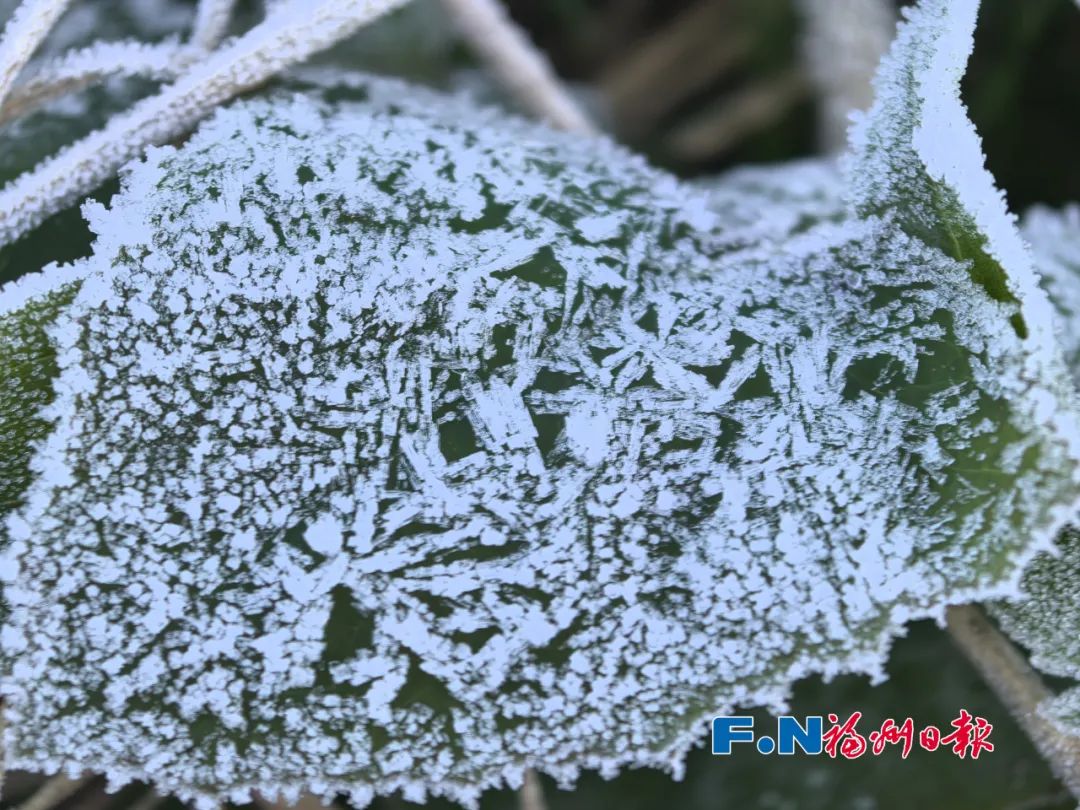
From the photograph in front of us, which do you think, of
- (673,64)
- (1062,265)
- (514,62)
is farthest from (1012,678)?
(673,64)

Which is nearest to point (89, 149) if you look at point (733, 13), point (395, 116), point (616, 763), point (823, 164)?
point (395, 116)

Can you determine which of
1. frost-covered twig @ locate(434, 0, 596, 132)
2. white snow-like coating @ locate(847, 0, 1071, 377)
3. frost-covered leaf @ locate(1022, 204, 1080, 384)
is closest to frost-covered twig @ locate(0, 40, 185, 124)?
frost-covered twig @ locate(434, 0, 596, 132)

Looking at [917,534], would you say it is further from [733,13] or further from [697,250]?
[733,13]

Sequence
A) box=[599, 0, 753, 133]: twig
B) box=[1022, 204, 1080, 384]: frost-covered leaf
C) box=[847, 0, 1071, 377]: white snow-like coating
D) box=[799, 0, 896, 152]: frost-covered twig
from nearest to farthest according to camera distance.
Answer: box=[847, 0, 1071, 377]: white snow-like coating
box=[1022, 204, 1080, 384]: frost-covered leaf
box=[799, 0, 896, 152]: frost-covered twig
box=[599, 0, 753, 133]: twig

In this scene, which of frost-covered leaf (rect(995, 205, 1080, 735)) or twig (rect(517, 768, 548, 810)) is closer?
frost-covered leaf (rect(995, 205, 1080, 735))

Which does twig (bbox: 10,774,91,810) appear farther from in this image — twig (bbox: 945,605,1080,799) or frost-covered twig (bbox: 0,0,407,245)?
twig (bbox: 945,605,1080,799)

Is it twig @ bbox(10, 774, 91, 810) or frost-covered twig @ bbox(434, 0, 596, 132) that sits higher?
frost-covered twig @ bbox(434, 0, 596, 132)

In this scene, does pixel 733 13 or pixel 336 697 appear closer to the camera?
pixel 336 697
